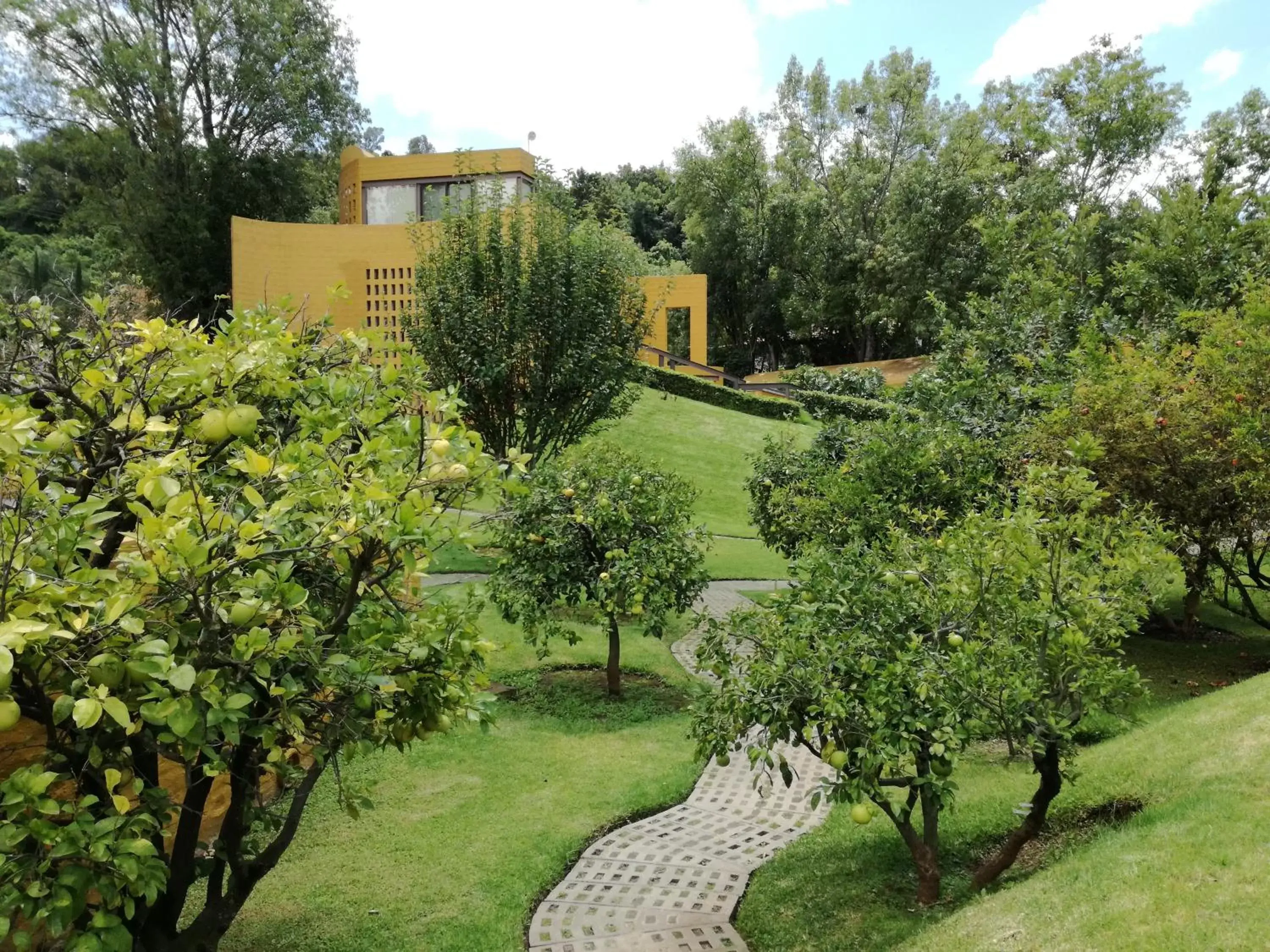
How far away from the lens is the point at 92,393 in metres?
3.04

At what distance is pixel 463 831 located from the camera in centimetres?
588

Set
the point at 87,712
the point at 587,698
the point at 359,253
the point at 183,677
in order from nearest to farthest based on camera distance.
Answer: the point at 87,712 < the point at 183,677 < the point at 587,698 < the point at 359,253

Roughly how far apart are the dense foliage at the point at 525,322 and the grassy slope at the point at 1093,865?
24.0 ft

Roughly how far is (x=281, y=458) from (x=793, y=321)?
39.8 metres

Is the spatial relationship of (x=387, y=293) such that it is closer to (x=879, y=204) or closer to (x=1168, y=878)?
(x=1168, y=878)

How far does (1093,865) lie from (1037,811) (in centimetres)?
33

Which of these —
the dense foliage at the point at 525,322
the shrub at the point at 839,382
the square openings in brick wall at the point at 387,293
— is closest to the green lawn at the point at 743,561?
the dense foliage at the point at 525,322

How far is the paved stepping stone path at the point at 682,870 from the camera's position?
15.3ft

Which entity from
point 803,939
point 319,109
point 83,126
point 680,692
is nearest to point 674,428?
point 680,692

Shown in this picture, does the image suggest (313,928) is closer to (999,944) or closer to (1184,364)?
(999,944)


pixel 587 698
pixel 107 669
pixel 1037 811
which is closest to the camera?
pixel 107 669

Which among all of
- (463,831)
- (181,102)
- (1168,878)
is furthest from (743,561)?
(181,102)

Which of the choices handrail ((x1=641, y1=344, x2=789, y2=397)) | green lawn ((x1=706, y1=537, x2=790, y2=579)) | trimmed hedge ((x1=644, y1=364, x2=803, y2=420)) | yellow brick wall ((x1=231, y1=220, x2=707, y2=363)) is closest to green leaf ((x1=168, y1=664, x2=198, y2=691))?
green lawn ((x1=706, y1=537, x2=790, y2=579))

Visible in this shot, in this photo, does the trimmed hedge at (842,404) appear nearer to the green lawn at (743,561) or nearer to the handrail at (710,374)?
the handrail at (710,374)
